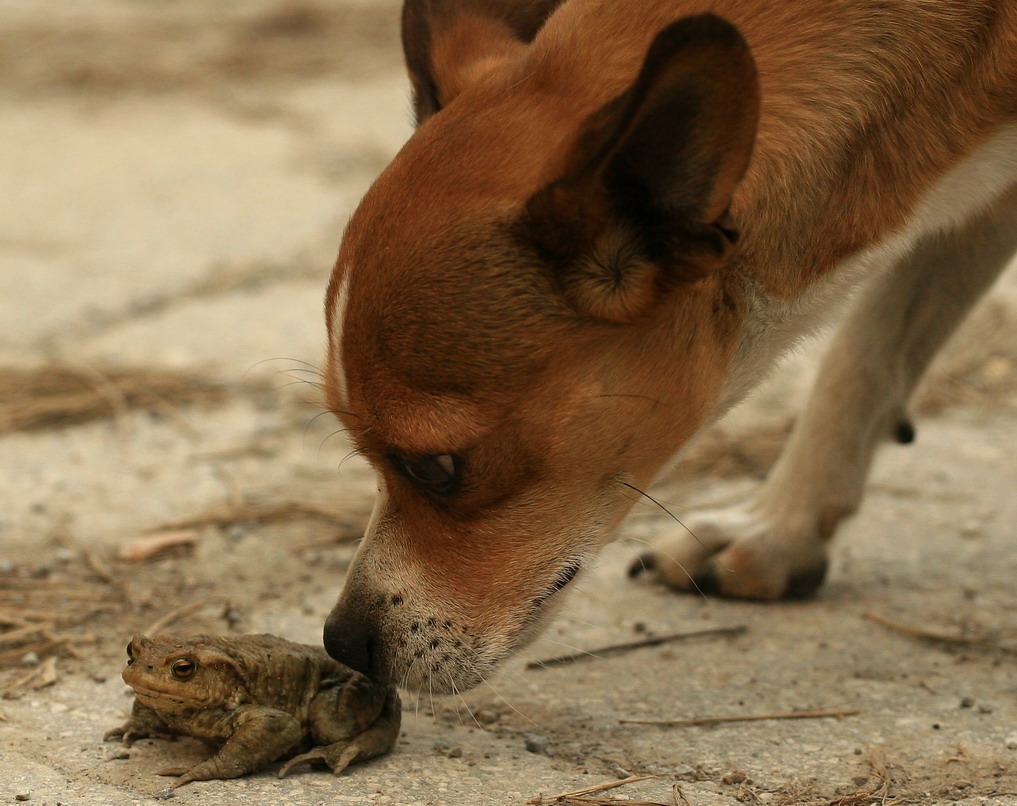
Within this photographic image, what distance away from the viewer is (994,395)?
16.9 ft

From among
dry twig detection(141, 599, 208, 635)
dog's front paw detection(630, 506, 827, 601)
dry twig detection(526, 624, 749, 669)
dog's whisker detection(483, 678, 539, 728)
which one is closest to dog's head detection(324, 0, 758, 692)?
dog's whisker detection(483, 678, 539, 728)

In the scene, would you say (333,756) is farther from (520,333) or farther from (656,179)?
(656,179)

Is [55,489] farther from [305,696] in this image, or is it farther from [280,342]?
[305,696]

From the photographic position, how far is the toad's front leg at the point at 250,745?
247 cm

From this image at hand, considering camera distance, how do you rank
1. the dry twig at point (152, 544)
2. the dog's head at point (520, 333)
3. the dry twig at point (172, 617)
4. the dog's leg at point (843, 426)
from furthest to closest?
1. the dry twig at point (152, 544)
2. the dog's leg at point (843, 426)
3. the dry twig at point (172, 617)
4. the dog's head at point (520, 333)

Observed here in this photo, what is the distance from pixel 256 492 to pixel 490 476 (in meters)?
1.76

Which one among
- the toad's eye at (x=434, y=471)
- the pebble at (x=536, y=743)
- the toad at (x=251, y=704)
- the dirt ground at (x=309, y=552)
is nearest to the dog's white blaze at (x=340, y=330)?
the toad's eye at (x=434, y=471)

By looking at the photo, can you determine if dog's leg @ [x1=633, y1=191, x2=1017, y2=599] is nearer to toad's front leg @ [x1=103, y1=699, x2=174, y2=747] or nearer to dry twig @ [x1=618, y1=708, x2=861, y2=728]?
dry twig @ [x1=618, y1=708, x2=861, y2=728]

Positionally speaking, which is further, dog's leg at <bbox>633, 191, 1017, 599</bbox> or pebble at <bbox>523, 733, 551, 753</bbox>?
dog's leg at <bbox>633, 191, 1017, 599</bbox>

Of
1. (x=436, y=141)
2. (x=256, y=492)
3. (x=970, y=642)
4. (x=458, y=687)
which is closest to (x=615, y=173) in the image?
Answer: (x=436, y=141)

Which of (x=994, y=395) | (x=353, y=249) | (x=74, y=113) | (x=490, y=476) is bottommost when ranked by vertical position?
(x=74, y=113)

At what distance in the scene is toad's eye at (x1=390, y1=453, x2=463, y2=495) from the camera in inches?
101

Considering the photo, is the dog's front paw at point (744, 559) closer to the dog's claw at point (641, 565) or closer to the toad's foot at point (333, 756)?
the dog's claw at point (641, 565)

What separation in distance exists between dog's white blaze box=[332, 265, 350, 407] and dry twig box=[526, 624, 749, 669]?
0.92 m
